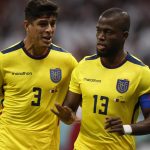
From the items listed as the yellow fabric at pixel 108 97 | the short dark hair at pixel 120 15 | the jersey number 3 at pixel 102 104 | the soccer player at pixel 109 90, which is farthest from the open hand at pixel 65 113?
the short dark hair at pixel 120 15

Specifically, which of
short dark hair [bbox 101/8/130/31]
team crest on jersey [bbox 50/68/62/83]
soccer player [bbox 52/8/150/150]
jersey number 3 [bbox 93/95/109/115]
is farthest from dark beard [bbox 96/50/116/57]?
team crest on jersey [bbox 50/68/62/83]

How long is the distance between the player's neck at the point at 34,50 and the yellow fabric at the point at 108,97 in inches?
20.0

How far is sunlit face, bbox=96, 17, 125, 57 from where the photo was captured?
18.9 ft

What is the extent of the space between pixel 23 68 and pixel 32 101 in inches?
12.6

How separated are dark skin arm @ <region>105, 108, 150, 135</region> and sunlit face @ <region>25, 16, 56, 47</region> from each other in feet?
3.56

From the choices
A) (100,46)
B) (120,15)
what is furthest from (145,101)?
(120,15)

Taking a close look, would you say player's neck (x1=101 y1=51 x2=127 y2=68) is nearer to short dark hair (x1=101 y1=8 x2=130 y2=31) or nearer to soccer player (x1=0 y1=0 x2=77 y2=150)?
short dark hair (x1=101 y1=8 x2=130 y2=31)

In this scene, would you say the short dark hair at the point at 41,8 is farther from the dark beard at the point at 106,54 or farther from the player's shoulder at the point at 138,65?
the player's shoulder at the point at 138,65

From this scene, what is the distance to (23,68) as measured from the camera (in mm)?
6250

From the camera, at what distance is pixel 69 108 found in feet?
19.2

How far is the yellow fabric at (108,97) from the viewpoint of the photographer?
5.78m

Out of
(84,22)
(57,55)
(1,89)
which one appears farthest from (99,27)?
(84,22)

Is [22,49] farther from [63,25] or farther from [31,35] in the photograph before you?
[63,25]

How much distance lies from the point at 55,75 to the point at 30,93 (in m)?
0.28
